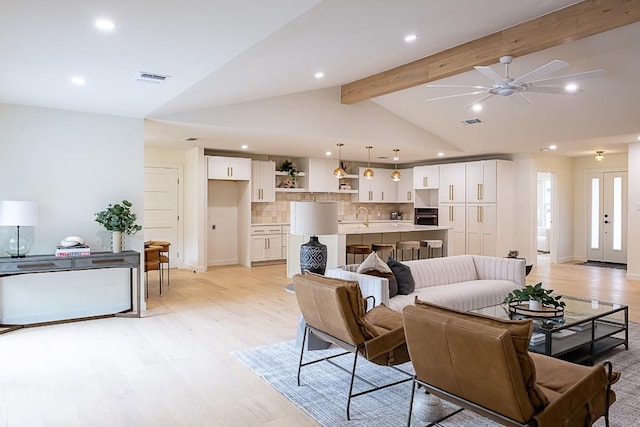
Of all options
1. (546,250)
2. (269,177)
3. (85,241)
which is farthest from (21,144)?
(546,250)

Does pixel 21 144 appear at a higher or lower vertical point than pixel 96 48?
lower

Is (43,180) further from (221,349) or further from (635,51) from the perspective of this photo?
(635,51)

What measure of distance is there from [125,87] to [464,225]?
25.2 feet

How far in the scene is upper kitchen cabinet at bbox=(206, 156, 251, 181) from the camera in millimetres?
8555

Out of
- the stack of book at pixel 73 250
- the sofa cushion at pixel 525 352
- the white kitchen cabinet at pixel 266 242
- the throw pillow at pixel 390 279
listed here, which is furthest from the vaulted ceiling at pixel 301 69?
the throw pillow at pixel 390 279

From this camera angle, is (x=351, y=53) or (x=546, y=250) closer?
(x=351, y=53)

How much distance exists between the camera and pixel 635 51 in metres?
4.75

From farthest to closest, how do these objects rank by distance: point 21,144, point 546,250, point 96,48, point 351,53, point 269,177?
point 546,250, point 269,177, point 21,144, point 351,53, point 96,48

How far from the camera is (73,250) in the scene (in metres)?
4.85

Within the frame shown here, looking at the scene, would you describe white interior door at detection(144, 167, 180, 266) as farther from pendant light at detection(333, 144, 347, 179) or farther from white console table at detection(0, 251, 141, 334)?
white console table at detection(0, 251, 141, 334)

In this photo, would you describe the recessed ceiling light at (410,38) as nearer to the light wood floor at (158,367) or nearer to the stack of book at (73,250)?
the light wood floor at (158,367)

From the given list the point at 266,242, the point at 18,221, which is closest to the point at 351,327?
the point at 18,221

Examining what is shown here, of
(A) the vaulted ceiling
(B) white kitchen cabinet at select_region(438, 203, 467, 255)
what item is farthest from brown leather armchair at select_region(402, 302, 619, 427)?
(B) white kitchen cabinet at select_region(438, 203, 467, 255)

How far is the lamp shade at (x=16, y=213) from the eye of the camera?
447cm
